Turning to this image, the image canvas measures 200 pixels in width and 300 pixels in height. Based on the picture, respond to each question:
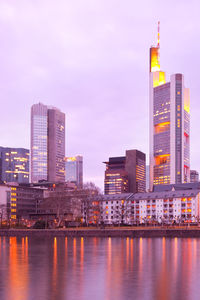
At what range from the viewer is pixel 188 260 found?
160 ft

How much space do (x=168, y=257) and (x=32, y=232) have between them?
8263cm

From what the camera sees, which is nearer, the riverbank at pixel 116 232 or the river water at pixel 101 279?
the river water at pixel 101 279

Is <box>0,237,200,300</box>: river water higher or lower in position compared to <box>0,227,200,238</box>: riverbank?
higher

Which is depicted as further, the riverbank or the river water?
the riverbank

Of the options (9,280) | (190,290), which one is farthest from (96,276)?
(190,290)

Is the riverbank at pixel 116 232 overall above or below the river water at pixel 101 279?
below

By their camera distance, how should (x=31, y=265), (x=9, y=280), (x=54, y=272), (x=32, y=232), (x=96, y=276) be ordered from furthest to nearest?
(x=32, y=232) < (x=31, y=265) < (x=54, y=272) < (x=96, y=276) < (x=9, y=280)

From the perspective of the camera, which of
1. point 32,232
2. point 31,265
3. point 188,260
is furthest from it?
point 32,232

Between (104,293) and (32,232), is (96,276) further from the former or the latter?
(32,232)

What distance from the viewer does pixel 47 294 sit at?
27891 mm

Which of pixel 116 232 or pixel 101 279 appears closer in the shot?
pixel 101 279

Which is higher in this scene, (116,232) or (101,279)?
(101,279)

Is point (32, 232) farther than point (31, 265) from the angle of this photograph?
Yes

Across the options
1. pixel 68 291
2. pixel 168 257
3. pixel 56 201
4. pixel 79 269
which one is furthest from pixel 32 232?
pixel 68 291
